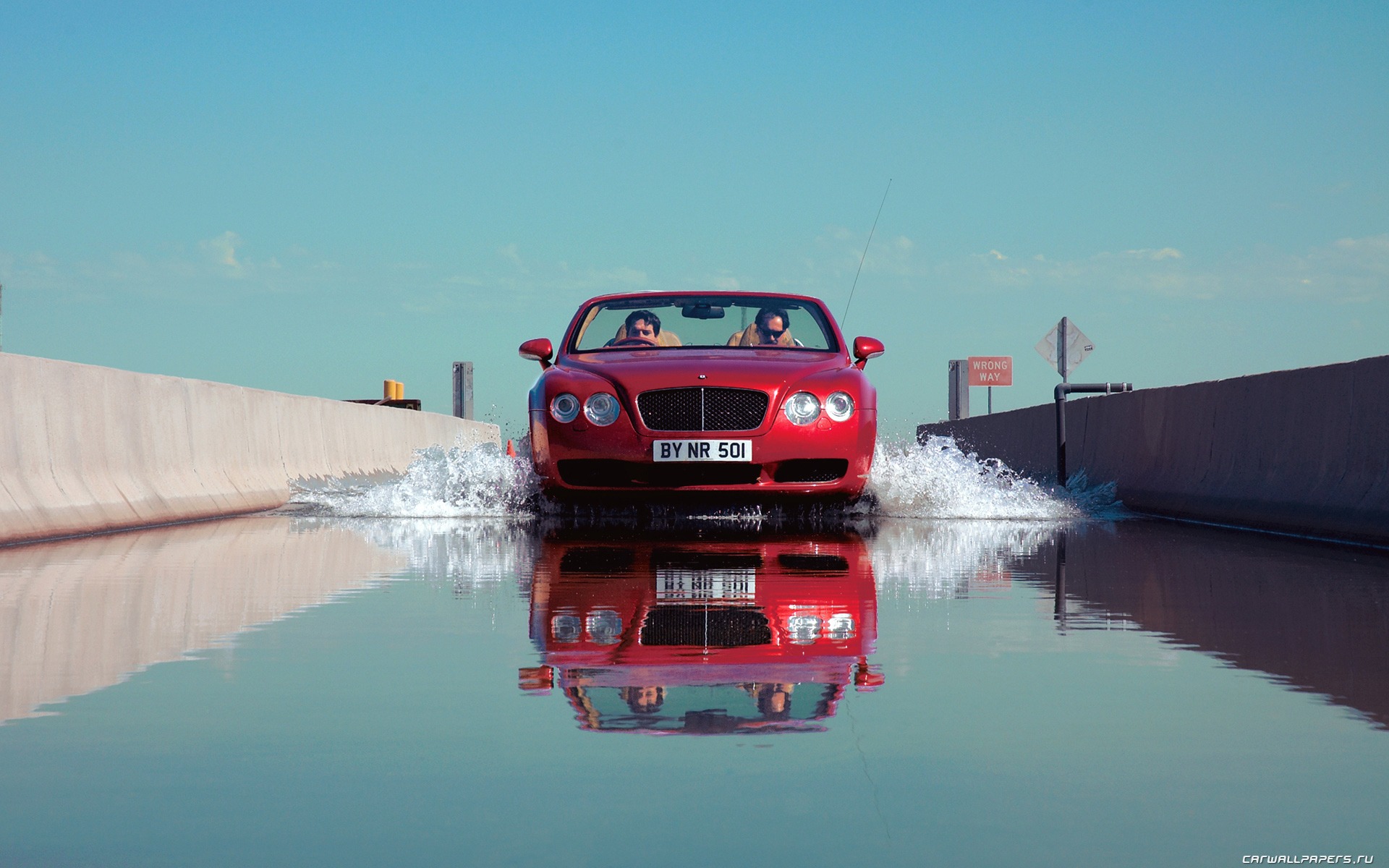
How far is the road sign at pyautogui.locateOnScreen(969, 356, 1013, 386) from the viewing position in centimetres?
5053

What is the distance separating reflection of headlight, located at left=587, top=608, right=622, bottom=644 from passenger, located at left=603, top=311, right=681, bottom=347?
6.01 meters

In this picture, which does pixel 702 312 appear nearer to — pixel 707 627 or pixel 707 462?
pixel 707 462

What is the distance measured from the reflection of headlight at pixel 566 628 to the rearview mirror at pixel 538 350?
592 centimetres

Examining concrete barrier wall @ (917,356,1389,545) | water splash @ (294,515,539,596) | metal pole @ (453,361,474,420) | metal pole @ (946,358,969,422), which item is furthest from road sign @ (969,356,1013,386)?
water splash @ (294,515,539,596)

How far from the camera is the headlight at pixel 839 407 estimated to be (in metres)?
10.9

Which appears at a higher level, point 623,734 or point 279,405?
point 279,405

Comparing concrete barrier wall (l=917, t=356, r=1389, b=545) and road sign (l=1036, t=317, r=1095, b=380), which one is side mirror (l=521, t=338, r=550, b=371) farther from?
road sign (l=1036, t=317, r=1095, b=380)

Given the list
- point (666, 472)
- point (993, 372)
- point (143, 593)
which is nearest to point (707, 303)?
point (666, 472)

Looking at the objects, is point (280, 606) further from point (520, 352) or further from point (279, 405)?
point (279, 405)

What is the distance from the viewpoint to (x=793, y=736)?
13.0 ft

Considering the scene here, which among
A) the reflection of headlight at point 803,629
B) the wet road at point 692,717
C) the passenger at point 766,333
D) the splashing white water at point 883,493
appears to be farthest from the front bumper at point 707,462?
the reflection of headlight at point 803,629

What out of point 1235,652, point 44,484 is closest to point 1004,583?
point 1235,652

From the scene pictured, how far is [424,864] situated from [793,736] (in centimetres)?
125

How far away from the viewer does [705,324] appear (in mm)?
12664
